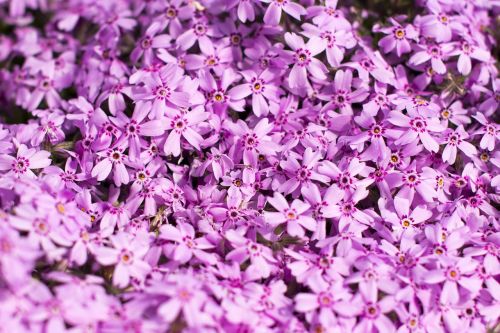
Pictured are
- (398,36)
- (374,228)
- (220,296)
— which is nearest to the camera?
(220,296)

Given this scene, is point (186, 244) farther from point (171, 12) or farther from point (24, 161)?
point (171, 12)

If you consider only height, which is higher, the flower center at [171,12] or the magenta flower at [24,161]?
the flower center at [171,12]

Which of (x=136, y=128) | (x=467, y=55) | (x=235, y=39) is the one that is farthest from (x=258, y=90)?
(x=467, y=55)

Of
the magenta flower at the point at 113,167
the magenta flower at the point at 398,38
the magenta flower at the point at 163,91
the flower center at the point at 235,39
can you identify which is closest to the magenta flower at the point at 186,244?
the magenta flower at the point at 113,167

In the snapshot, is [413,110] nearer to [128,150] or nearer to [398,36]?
[398,36]

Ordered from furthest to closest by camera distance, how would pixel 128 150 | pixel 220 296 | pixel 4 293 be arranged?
pixel 128 150 < pixel 220 296 < pixel 4 293

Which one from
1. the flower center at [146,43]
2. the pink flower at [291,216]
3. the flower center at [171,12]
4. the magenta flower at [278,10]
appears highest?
the magenta flower at [278,10]

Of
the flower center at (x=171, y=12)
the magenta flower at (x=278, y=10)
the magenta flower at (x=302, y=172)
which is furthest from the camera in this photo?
the flower center at (x=171, y=12)

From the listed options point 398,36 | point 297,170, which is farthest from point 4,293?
point 398,36

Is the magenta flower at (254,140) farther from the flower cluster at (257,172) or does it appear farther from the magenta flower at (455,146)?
the magenta flower at (455,146)
